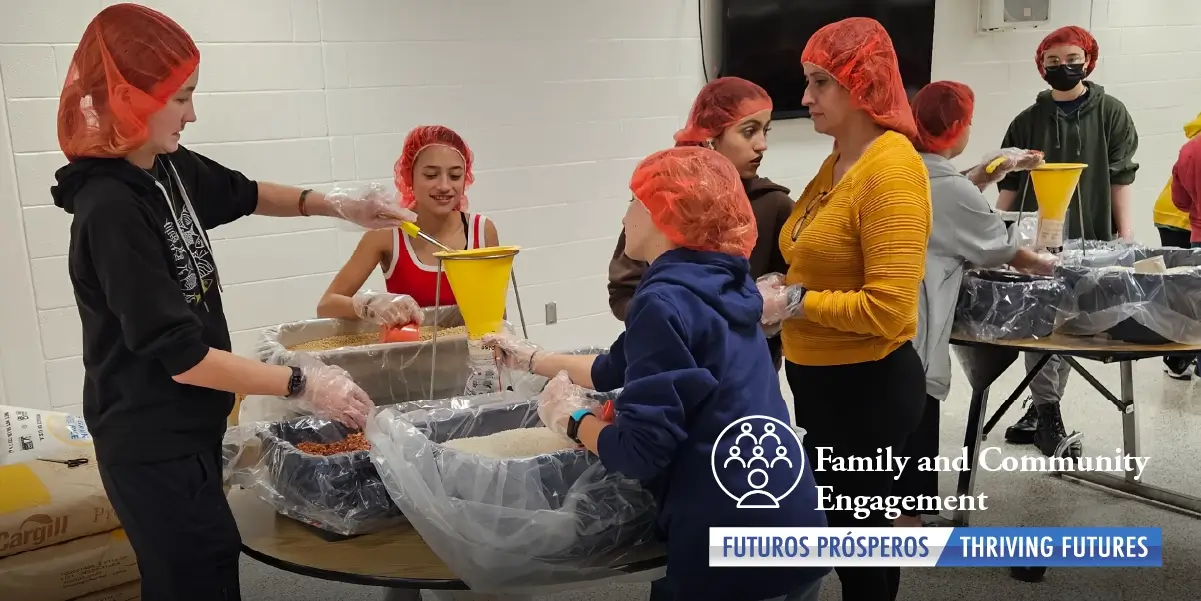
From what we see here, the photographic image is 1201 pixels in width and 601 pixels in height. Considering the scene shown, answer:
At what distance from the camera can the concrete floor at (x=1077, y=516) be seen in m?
2.52

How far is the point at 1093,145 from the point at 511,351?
2822mm

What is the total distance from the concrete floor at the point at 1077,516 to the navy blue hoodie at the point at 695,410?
4.13 feet

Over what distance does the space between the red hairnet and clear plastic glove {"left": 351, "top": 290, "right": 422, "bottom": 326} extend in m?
1.41

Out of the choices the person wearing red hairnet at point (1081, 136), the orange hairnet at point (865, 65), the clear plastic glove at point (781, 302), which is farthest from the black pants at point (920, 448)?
the person wearing red hairnet at point (1081, 136)

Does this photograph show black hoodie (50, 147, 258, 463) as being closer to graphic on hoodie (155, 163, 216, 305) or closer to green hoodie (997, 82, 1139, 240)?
graphic on hoodie (155, 163, 216, 305)

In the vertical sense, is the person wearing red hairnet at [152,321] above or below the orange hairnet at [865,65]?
below

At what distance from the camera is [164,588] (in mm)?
1417

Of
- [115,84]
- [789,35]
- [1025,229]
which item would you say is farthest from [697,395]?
[789,35]

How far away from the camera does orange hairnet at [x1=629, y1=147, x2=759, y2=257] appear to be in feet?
4.61

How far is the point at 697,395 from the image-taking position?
1.33 meters

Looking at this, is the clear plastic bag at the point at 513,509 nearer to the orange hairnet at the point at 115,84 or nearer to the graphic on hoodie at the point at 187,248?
the graphic on hoodie at the point at 187,248

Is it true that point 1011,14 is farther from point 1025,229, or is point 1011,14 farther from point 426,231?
point 426,231

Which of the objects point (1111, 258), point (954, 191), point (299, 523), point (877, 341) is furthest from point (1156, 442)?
point (299, 523)

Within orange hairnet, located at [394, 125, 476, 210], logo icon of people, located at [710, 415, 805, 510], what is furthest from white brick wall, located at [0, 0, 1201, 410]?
logo icon of people, located at [710, 415, 805, 510]
